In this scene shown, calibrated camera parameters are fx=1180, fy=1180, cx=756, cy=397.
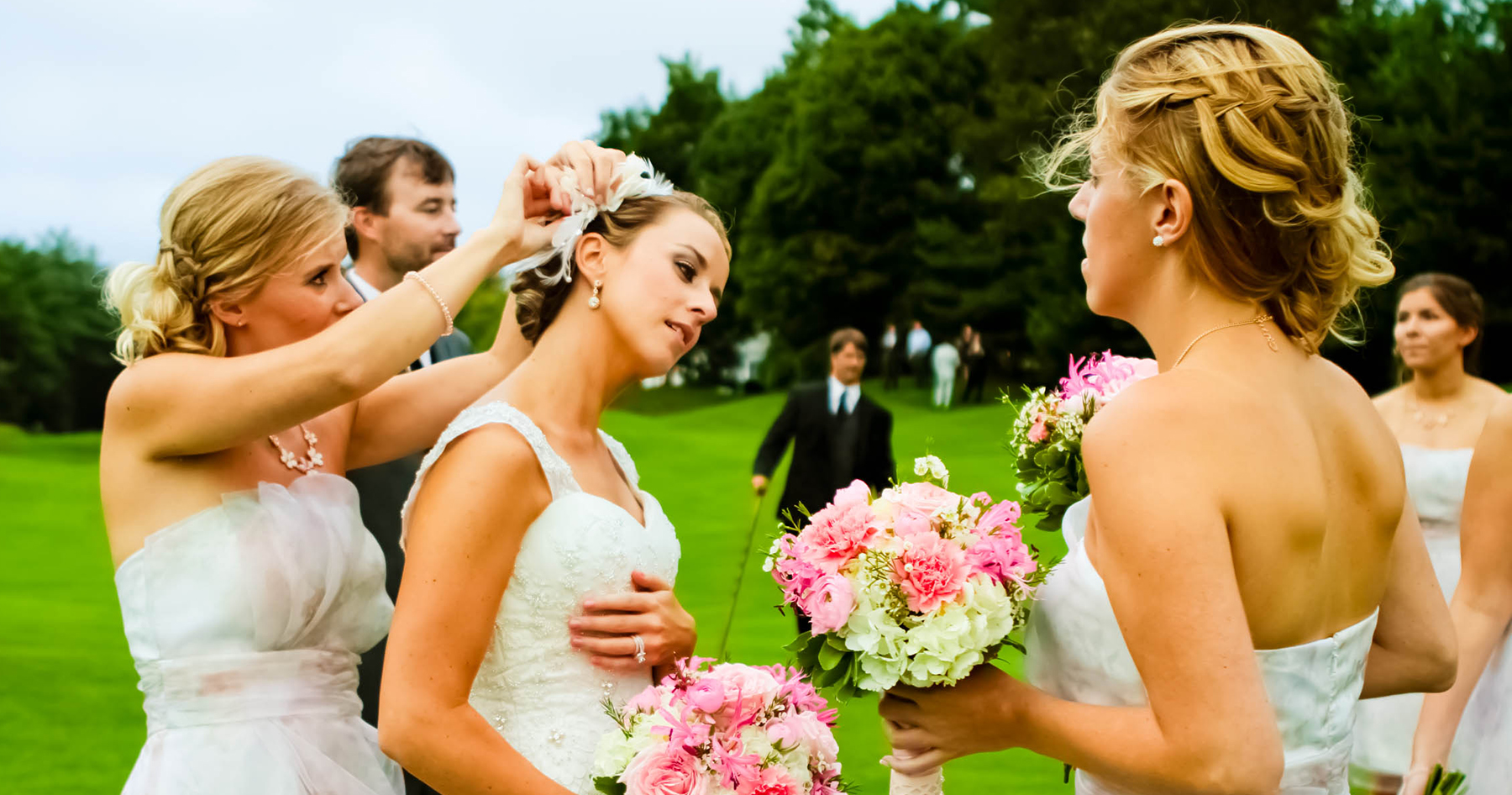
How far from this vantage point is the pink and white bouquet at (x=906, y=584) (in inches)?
97.0

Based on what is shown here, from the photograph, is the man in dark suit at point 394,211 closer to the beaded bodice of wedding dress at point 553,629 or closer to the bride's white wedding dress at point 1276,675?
the beaded bodice of wedding dress at point 553,629

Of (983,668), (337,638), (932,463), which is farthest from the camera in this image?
(337,638)

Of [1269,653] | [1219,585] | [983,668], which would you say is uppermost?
[1219,585]

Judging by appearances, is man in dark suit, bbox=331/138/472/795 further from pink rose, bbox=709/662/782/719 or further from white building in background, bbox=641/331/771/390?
white building in background, bbox=641/331/771/390

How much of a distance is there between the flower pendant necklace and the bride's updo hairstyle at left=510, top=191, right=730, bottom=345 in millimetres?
696

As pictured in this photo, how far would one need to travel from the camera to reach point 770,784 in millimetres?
2553

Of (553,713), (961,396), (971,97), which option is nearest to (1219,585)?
(553,713)

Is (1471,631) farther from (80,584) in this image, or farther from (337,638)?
(80,584)

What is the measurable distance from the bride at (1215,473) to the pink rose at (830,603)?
253 mm

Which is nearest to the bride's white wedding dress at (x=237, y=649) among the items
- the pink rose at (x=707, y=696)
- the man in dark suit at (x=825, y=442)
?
the pink rose at (x=707, y=696)

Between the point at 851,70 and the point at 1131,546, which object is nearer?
the point at 1131,546

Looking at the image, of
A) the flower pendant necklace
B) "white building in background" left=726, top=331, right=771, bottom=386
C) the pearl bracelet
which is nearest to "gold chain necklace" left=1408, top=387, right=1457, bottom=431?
the pearl bracelet

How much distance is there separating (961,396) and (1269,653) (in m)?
41.0

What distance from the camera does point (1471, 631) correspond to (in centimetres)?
382
